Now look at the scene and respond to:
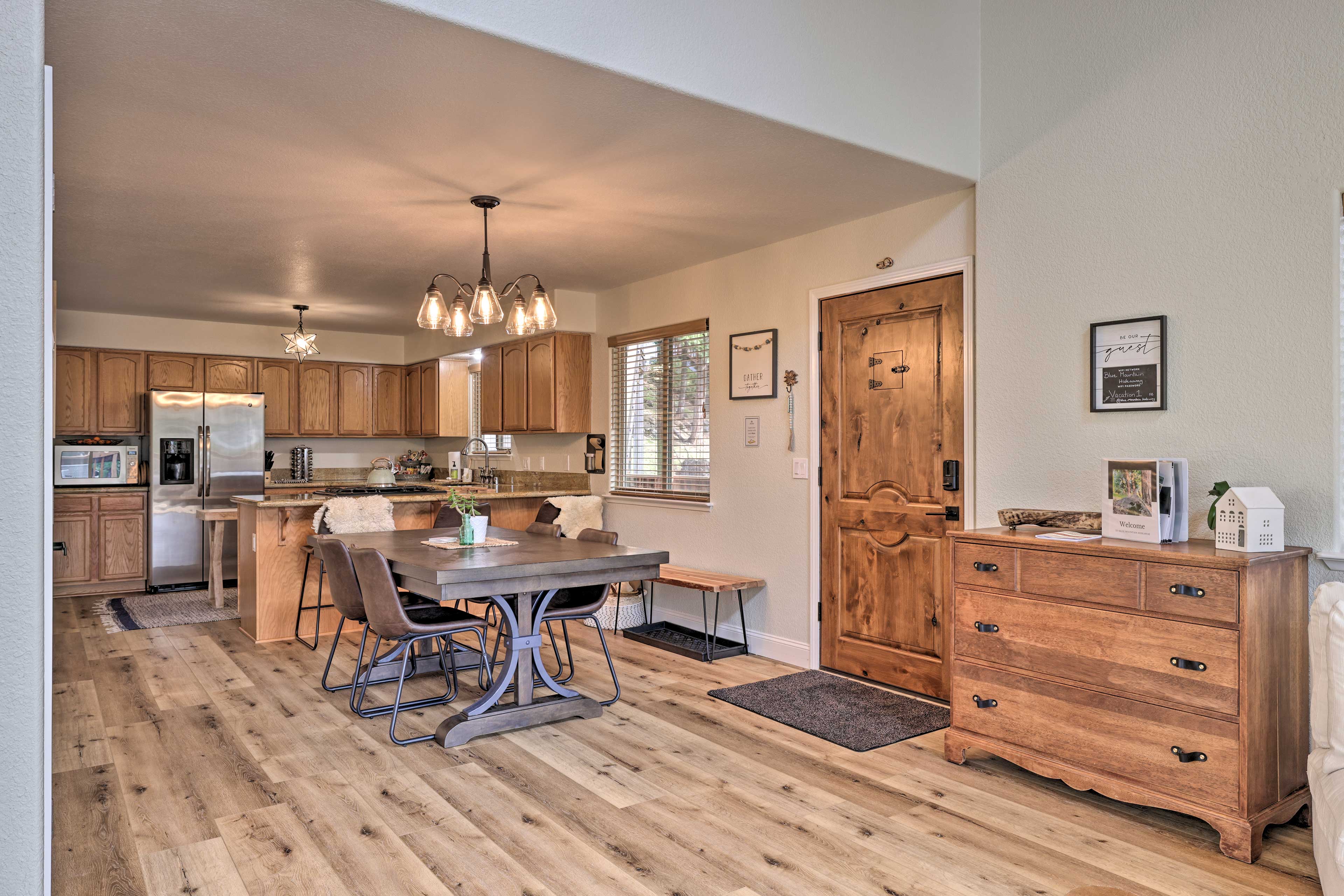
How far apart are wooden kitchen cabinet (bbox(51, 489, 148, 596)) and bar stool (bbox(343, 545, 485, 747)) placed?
4468 mm

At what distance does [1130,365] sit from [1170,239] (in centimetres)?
47

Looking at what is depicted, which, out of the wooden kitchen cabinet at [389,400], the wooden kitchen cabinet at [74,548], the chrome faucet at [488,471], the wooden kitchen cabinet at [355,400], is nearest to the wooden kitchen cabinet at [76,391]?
the wooden kitchen cabinet at [74,548]

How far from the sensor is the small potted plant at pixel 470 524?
4.32 metres

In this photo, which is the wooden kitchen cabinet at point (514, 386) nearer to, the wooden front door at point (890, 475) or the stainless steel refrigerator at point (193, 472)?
the stainless steel refrigerator at point (193, 472)

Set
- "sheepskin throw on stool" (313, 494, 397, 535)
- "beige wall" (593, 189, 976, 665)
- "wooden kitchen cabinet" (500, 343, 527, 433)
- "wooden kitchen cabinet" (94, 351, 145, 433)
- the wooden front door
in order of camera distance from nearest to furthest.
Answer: the wooden front door → "beige wall" (593, 189, 976, 665) → "sheepskin throw on stool" (313, 494, 397, 535) → "wooden kitchen cabinet" (500, 343, 527, 433) → "wooden kitchen cabinet" (94, 351, 145, 433)

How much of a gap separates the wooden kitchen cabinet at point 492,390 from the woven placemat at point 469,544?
8.94 feet

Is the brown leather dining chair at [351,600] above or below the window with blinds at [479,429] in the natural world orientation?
below

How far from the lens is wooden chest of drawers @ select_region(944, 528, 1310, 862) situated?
2.52m

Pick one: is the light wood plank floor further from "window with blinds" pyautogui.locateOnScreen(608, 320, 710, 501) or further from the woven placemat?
"window with blinds" pyautogui.locateOnScreen(608, 320, 710, 501)

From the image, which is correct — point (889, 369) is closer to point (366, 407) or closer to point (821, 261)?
point (821, 261)

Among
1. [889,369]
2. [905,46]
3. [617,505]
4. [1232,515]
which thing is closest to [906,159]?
[905,46]

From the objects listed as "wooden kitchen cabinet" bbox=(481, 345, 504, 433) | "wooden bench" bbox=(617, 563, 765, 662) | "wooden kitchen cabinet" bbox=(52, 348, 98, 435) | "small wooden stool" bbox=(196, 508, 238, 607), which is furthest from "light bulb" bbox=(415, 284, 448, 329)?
"wooden kitchen cabinet" bbox=(52, 348, 98, 435)

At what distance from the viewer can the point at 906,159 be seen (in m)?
3.56

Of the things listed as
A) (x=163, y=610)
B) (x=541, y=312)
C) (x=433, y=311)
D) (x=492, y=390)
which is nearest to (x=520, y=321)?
(x=541, y=312)
